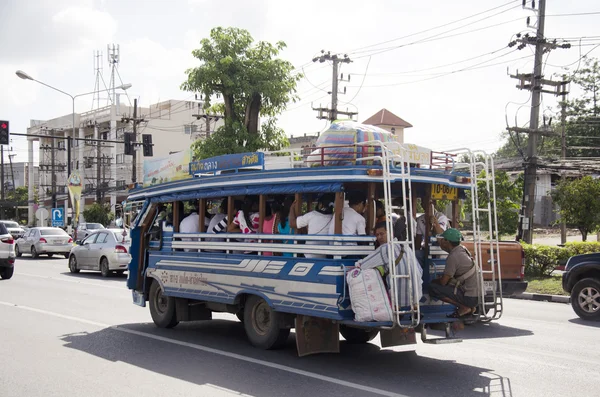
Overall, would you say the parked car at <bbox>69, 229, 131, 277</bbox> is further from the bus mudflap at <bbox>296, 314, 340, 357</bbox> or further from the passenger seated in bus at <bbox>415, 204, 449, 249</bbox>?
the passenger seated in bus at <bbox>415, 204, 449, 249</bbox>

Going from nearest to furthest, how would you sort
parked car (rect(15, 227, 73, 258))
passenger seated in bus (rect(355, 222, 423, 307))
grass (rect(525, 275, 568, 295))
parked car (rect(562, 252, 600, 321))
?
passenger seated in bus (rect(355, 222, 423, 307))
parked car (rect(562, 252, 600, 321))
grass (rect(525, 275, 568, 295))
parked car (rect(15, 227, 73, 258))

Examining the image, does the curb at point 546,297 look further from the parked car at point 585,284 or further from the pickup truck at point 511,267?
the pickup truck at point 511,267

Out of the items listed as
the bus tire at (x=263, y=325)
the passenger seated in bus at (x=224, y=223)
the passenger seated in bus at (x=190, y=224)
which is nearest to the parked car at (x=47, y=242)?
the passenger seated in bus at (x=190, y=224)

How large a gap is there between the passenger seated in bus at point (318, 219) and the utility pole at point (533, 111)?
667 inches

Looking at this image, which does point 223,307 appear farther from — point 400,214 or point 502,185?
point 502,185

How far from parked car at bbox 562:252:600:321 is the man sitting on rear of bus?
18.2 feet

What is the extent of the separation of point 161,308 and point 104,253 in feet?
34.8

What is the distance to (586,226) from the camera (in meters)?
23.7

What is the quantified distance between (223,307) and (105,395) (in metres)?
3.00

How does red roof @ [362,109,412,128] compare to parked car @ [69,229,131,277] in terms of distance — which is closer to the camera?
parked car @ [69,229,131,277]

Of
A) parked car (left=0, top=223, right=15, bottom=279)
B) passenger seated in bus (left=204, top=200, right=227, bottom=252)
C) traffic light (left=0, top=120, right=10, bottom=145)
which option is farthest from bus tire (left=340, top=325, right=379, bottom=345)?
traffic light (left=0, top=120, right=10, bottom=145)

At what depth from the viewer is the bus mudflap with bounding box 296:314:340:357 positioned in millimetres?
7891

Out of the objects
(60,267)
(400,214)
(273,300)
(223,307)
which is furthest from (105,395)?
(60,267)

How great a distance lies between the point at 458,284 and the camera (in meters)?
7.63
